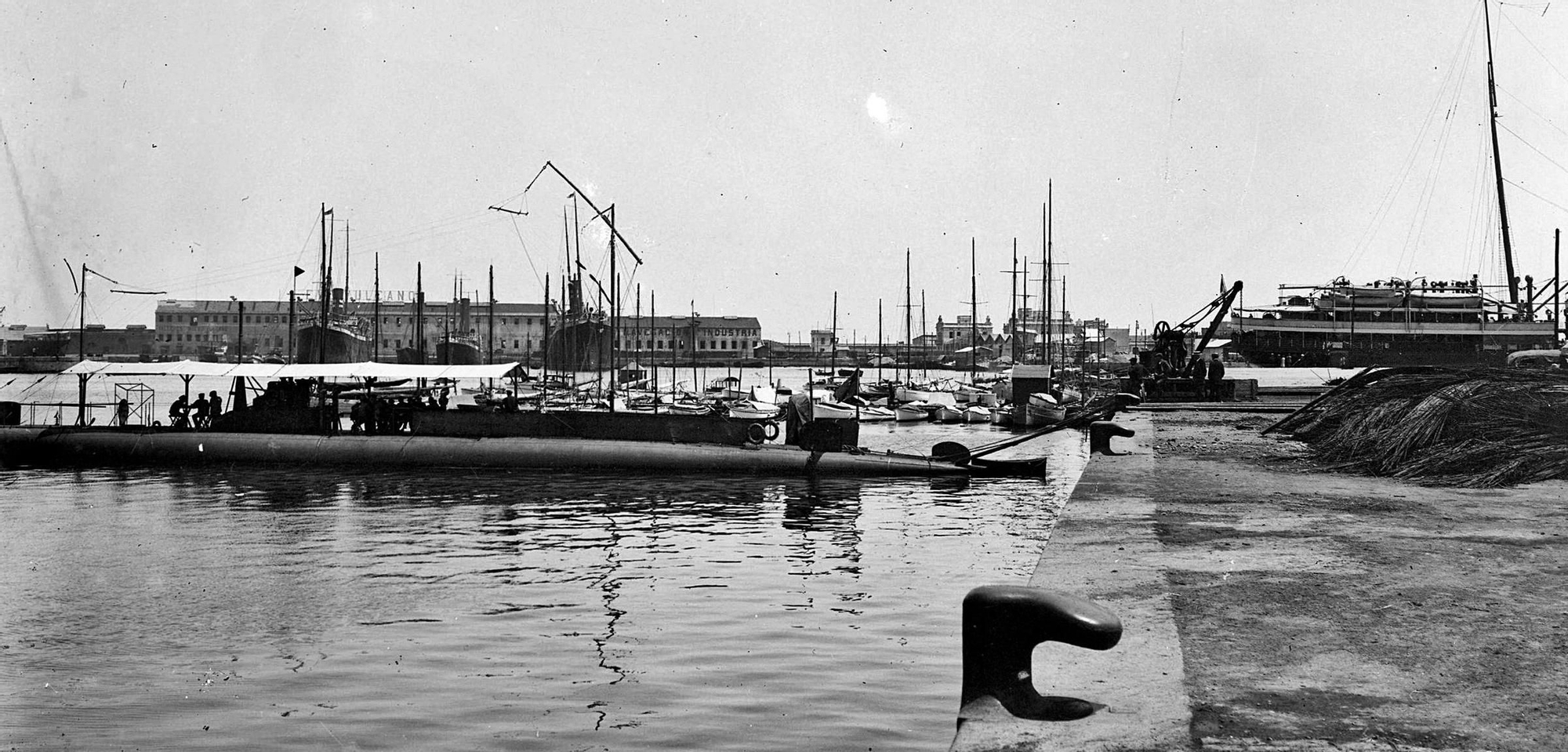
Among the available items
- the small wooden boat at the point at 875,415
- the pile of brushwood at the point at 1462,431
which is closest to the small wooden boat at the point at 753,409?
the small wooden boat at the point at 875,415

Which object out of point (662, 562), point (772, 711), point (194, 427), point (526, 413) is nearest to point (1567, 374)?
point (662, 562)

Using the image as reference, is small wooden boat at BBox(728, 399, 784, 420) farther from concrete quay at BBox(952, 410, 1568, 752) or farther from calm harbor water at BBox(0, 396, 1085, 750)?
concrete quay at BBox(952, 410, 1568, 752)

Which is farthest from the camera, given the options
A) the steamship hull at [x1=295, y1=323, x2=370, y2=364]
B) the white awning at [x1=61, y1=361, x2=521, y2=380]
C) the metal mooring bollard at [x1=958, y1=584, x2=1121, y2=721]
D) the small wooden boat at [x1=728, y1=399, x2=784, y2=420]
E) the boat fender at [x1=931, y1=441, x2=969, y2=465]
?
the steamship hull at [x1=295, y1=323, x2=370, y2=364]

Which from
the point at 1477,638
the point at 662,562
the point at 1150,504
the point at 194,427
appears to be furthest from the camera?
the point at 194,427

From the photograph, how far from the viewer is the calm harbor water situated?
9.18 m

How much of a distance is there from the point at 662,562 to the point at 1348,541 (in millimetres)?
10177

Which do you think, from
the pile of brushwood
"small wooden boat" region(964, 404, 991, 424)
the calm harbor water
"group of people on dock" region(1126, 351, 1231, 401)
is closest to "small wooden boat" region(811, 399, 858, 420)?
"small wooden boat" region(964, 404, 991, 424)

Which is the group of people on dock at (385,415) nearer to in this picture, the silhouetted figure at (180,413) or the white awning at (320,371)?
the white awning at (320,371)

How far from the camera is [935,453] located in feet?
108

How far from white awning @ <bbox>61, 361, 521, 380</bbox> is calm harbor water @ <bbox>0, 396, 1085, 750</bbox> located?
14578 millimetres

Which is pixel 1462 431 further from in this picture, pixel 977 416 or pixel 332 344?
pixel 332 344

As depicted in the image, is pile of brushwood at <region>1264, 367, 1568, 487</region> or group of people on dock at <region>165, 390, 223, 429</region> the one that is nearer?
pile of brushwood at <region>1264, 367, 1568, 487</region>

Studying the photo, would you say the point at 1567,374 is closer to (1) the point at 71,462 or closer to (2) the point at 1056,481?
(2) the point at 1056,481

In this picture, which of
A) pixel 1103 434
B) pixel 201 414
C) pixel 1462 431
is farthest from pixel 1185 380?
pixel 201 414
